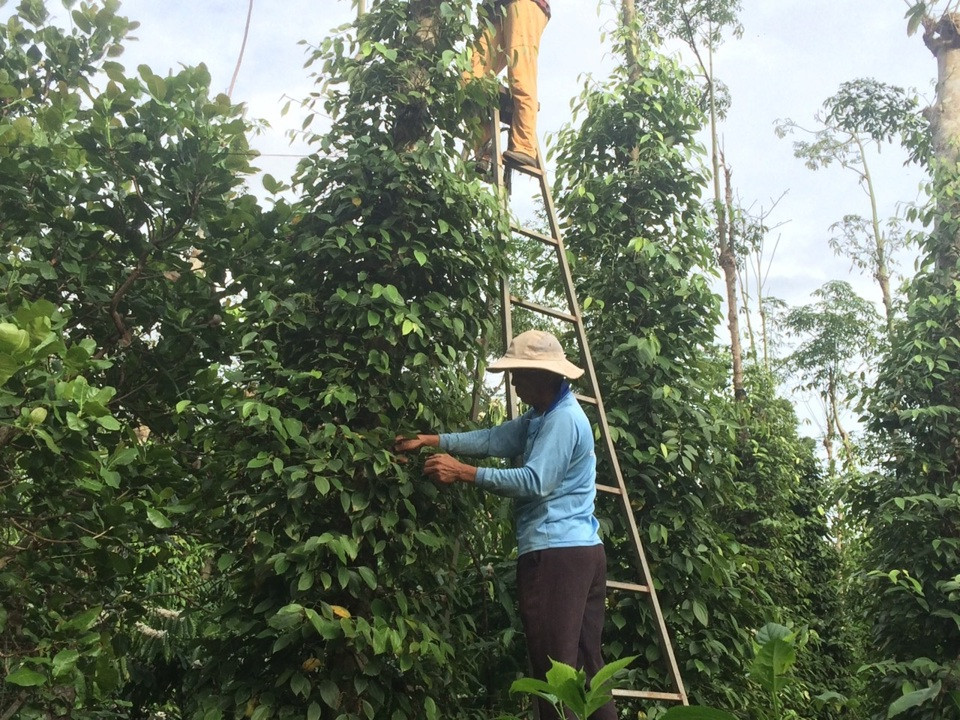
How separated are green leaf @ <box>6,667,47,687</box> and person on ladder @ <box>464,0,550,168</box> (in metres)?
2.88

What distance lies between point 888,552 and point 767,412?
6187 mm

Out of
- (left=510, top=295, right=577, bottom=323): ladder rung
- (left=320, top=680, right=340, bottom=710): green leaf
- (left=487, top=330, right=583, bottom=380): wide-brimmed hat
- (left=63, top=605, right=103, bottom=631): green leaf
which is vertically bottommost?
(left=320, top=680, right=340, bottom=710): green leaf

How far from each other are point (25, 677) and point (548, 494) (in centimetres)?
172

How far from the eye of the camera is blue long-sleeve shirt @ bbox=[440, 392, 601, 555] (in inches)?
120

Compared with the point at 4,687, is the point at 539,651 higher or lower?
higher

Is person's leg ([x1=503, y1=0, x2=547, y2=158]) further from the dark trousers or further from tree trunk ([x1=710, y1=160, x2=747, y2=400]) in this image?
tree trunk ([x1=710, y1=160, x2=747, y2=400])

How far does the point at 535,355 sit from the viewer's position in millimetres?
3256

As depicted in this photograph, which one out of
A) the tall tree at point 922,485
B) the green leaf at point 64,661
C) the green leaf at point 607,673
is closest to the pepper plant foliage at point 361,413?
the green leaf at point 64,661

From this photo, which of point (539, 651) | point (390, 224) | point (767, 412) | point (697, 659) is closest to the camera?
point (539, 651)

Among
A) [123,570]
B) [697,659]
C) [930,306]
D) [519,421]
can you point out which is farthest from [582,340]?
[930,306]

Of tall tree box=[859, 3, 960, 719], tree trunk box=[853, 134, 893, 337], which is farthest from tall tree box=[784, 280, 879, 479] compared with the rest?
tall tree box=[859, 3, 960, 719]

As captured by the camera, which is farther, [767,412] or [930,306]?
[767,412]

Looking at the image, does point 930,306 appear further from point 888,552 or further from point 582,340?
point 582,340

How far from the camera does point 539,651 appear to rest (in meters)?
3.05
